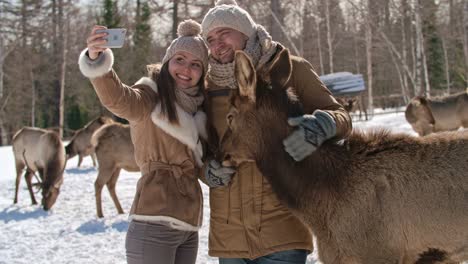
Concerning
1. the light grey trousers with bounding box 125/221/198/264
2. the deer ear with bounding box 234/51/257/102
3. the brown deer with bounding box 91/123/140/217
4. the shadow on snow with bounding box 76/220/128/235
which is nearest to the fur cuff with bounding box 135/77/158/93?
the deer ear with bounding box 234/51/257/102

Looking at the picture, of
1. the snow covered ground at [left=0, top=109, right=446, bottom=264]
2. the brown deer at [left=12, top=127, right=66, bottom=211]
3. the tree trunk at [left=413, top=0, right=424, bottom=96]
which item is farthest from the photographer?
the tree trunk at [left=413, top=0, right=424, bottom=96]

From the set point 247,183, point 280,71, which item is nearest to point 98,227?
point 247,183

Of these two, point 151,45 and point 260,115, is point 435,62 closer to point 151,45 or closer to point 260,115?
point 151,45

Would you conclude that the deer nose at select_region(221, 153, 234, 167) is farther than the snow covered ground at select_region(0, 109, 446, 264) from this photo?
No

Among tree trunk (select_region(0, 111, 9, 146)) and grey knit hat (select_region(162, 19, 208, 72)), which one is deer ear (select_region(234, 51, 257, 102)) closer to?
grey knit hat (select_region(162, 19, 208, 72))

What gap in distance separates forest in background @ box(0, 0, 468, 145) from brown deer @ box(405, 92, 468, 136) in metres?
4.72

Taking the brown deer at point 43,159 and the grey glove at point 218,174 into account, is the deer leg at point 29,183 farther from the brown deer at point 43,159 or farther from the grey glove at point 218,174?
the grey glove at point 218,174

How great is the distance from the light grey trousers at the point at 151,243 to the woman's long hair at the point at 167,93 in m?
0.71

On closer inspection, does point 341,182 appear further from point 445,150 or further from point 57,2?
point 57,2

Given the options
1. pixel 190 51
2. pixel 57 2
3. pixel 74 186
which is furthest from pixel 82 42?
pixel 190 51

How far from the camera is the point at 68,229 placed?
29.0 feet

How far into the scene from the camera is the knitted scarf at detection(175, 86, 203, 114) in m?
3.37

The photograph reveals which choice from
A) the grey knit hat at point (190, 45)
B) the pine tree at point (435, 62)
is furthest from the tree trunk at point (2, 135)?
the pine tree at point (435, 62)

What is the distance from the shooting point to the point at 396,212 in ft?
9.55
